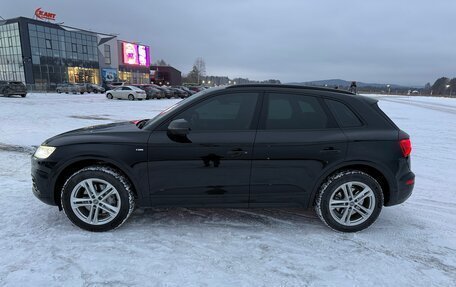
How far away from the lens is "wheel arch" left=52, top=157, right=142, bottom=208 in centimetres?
339

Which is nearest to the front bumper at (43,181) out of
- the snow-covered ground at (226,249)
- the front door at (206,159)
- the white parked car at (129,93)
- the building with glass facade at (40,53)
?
the snow-covered ground at (226,249)

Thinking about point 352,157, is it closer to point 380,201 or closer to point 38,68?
point 380,201

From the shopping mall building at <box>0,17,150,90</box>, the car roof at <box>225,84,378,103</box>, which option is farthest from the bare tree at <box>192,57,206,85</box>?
the car roof at <box>225,84,378,103</box>

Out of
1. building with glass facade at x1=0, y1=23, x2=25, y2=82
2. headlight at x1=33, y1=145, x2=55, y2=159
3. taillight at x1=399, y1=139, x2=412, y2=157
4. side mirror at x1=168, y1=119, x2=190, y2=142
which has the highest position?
building with glass facade at x1=0, y1=23, x2=25, y2=82

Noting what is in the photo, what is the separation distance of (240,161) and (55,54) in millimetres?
65920

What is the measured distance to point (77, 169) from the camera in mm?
3531

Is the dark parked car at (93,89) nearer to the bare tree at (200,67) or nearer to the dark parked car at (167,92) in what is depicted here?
the dark parked car at (167,92)

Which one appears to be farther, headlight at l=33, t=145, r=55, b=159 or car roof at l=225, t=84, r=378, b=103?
car roof at l=225, t=84, r=378, b=103

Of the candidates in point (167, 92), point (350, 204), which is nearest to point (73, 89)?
point (167, 92)

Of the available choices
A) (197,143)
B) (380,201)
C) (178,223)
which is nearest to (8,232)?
(178,223)

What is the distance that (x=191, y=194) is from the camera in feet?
11.4

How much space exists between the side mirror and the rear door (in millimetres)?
770

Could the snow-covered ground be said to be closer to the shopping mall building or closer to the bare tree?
the shopping mall building

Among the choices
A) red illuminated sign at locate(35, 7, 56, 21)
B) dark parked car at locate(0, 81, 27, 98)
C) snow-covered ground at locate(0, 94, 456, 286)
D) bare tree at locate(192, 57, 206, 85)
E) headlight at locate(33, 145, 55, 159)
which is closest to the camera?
snow-covered ground at locate(0, 94, 456, 286)
